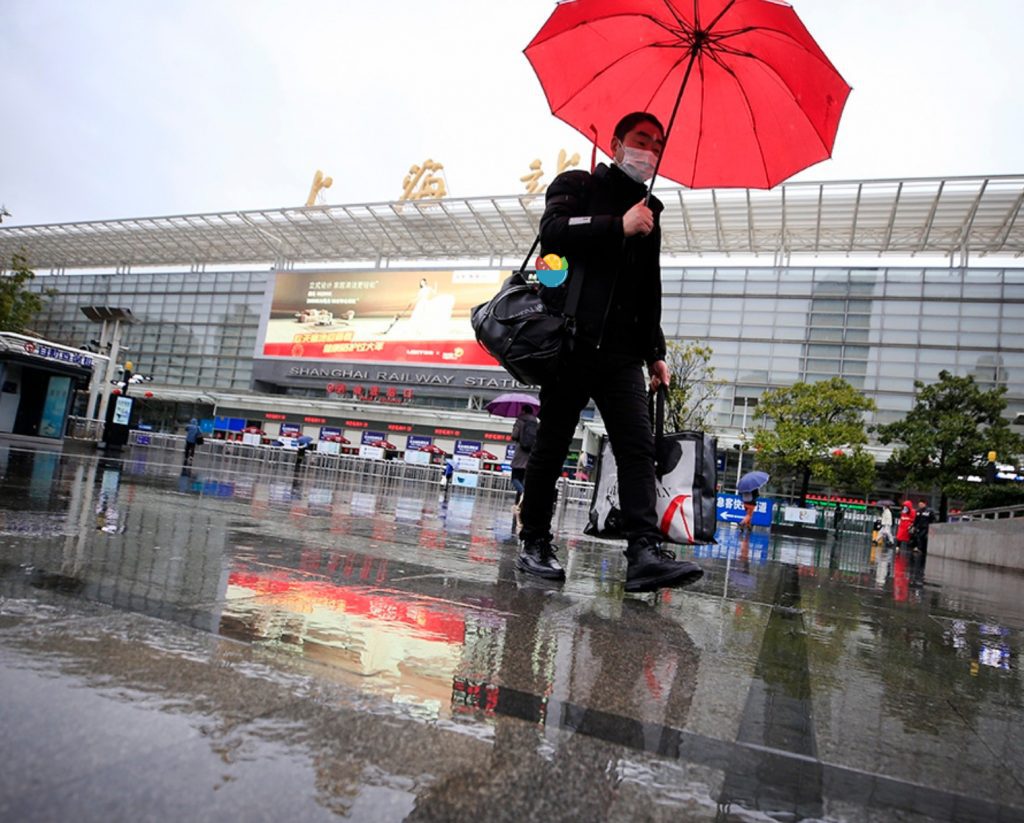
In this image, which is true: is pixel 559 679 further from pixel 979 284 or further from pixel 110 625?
Answer: pixel 979 284

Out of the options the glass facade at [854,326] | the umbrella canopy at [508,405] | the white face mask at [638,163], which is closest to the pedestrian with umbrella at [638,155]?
the white face mask at [638,163]

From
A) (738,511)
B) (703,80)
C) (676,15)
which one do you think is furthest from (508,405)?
(738,511)

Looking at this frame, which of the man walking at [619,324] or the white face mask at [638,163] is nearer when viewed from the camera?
the man walking at [619,324]

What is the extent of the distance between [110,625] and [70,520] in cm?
207

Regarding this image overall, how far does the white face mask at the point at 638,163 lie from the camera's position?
10.8 feet

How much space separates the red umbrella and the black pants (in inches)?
48.1

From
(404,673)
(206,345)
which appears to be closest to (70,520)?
(404,673)

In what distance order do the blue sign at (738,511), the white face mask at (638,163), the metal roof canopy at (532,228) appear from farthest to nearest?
the metal roof canopy at (532,228), the blue sign at (738,511), the white face mask at (638,163)

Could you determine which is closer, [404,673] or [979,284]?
[404,673]

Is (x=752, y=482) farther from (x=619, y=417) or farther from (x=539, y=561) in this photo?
(x=619, y=417)

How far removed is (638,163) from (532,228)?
46048mm

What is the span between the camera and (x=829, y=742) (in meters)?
1.48

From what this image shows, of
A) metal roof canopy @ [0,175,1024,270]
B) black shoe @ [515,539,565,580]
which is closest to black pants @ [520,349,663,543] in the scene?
black shoe @ [515,539,565,580]

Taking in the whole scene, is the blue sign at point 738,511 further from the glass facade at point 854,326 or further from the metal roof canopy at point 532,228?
the glass facade at point 854,326
